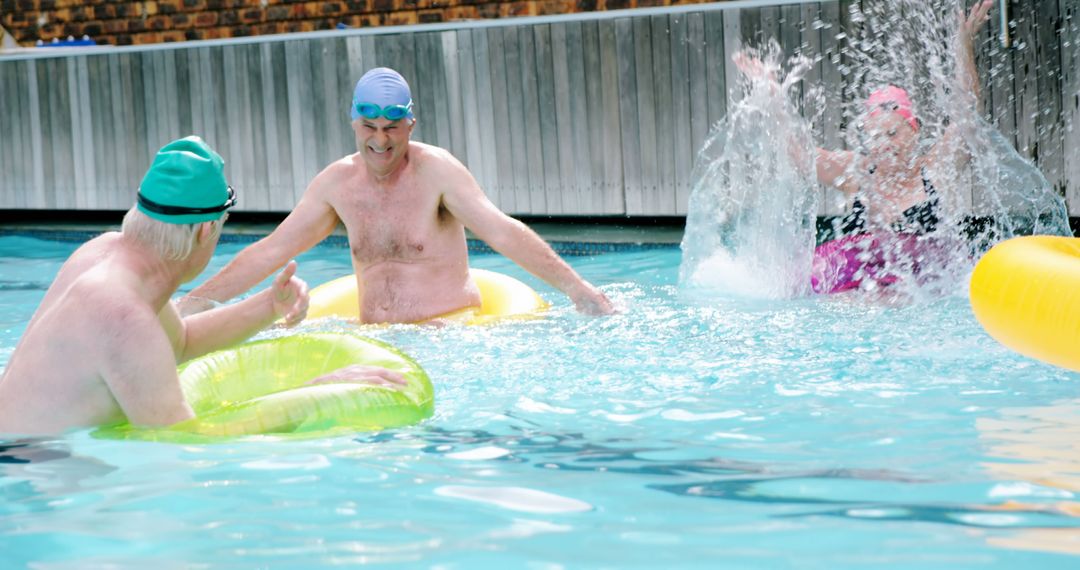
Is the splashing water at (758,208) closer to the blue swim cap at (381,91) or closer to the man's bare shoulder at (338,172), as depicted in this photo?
the man's bare shoulder at (338,172)

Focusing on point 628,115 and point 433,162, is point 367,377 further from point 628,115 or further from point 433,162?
point 628,115

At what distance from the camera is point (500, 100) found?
10203mm

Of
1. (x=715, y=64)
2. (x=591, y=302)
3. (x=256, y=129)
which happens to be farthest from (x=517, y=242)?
(x=256, y=129)

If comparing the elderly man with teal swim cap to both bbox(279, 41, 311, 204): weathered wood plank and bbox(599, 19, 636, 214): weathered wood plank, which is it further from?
bbox(279, 41, 311, 204): weathered wood plank

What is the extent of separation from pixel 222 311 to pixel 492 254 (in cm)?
609

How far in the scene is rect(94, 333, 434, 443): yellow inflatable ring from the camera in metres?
3.94

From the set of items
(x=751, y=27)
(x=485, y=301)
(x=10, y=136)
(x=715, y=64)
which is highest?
(x=751, y=27)

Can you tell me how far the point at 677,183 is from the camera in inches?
380

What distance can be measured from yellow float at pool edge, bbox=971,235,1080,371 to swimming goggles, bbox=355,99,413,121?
2.44 meters

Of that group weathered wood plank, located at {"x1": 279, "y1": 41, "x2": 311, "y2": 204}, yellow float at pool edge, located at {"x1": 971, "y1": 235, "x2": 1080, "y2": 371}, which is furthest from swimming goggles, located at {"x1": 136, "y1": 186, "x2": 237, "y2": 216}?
weathered wood plank, located at {"x1": 279, "y1": 41, "x2": 311, "y2": 204}

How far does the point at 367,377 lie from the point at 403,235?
6.55 feet

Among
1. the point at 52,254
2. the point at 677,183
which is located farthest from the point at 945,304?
the point at 52,254

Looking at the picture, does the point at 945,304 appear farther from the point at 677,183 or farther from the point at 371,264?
the point at 677,183

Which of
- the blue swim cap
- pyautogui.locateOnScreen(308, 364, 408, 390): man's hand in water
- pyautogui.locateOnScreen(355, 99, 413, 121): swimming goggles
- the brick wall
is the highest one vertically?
the brick wall
